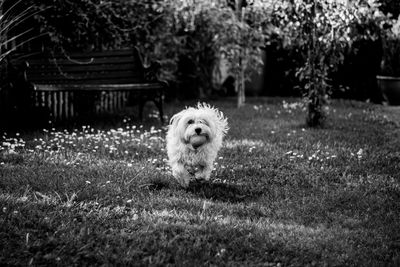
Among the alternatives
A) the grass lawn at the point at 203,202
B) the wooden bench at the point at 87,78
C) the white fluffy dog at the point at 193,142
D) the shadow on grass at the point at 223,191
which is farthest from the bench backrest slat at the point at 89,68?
the shadow on grass at the point at 223,191

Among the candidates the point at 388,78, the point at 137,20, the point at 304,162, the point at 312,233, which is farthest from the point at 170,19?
the point at 312,233

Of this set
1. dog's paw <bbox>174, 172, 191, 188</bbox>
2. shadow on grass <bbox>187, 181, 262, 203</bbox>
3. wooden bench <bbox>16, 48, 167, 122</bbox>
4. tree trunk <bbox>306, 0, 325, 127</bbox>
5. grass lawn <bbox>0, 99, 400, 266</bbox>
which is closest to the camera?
grass lawn <bbox>0, 99, 400, 266</bbox>

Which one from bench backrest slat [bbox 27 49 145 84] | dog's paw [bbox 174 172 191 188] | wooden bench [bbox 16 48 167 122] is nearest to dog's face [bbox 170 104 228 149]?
dog's paw [bbox 174 172 191 188]

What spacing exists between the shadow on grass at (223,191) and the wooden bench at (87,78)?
12.4 ft

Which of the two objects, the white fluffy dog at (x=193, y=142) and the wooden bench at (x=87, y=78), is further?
the wooden bench at (x=87, y=78)

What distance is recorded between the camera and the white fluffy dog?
4.86 meters

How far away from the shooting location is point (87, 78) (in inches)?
359

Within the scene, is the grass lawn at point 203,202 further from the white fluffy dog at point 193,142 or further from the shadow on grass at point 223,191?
the white fluffy dog at point 193,142

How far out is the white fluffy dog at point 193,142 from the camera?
4.86 meters

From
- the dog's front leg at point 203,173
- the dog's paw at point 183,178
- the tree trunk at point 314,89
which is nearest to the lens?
the dog's paw at point 183,178

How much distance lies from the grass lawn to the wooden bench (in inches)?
53.4

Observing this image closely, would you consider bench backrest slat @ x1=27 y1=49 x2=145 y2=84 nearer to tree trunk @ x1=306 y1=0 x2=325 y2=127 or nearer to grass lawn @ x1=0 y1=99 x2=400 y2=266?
grass lawn @ x1=0 y1=99 x2=400 y2=266

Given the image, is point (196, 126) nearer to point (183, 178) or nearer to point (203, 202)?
point (183, 178)

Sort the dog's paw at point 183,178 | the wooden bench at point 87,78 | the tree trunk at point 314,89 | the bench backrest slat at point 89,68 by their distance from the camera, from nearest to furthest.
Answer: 1. the dog's paw at point 183,178
2. the tree trunk at point 314,89
3. the wooden bench at point 87,78
4. the bench backrest slat at point 89,68
